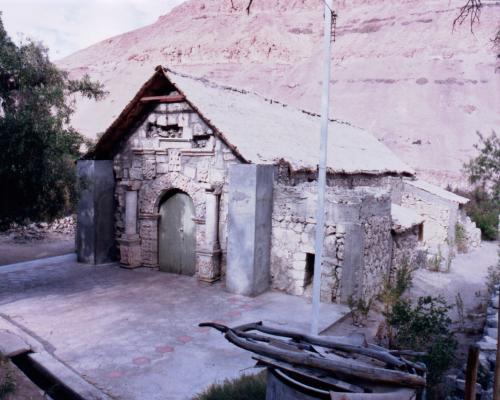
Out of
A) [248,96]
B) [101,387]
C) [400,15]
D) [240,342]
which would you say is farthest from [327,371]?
[400,15]

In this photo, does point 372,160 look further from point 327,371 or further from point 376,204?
point 327,371

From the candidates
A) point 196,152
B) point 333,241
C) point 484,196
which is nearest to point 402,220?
point 333,241

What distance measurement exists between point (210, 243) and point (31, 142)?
416 cm

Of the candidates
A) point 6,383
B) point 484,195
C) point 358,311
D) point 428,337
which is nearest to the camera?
point 6,383

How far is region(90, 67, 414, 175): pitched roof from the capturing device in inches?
382

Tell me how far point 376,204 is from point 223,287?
374 cm

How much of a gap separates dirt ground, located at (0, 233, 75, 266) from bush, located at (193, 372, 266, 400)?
34.0 feet

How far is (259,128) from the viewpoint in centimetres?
1101

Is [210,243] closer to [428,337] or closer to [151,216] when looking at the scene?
[151,216]

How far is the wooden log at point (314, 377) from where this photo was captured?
2930 mm

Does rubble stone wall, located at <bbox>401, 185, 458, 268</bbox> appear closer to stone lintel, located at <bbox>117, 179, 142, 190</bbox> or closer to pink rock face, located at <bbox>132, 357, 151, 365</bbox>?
stone lintel, located at <bbox>117, 179, 142, 190</bbox>

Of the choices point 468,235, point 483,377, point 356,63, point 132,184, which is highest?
point 356,63

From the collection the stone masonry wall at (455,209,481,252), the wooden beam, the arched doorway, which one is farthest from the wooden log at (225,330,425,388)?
the stone masonry wall at (455,209,481,252)

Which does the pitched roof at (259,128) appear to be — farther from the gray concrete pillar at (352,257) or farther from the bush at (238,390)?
the bush at (238,390)
